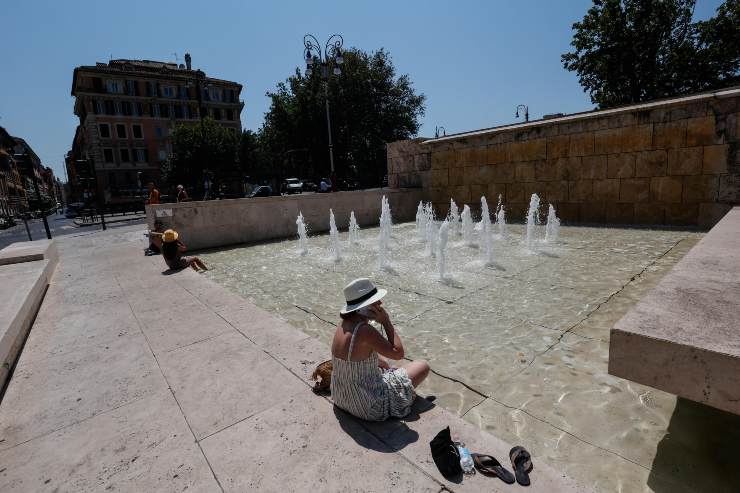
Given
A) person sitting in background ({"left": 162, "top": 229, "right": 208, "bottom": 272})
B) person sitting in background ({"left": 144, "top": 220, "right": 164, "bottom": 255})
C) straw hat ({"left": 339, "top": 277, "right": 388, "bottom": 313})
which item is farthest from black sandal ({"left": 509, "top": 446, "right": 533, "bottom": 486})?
person sitting in background ({"left": 144, "top": 220, "right": 164, "bottom": 255})

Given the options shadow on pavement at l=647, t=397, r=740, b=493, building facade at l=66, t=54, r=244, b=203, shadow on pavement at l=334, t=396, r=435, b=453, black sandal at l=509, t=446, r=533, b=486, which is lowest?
shadow on pavement at l=647, t=397, r=740, b=493

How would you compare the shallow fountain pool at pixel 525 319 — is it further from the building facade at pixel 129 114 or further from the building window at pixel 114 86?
the building window at pixel 114 86

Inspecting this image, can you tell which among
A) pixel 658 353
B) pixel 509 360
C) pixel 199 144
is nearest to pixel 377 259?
pixel 509 360

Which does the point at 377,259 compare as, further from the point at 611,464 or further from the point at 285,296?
the point at 611,464

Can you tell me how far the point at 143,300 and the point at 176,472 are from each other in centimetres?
395

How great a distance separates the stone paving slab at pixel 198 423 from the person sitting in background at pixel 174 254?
2.77 m

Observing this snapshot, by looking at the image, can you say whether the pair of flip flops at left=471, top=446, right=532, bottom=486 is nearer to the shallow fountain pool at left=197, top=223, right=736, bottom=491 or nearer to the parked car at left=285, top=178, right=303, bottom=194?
the shallow fountain pool at left=197, top=223, right=736, bottom=491

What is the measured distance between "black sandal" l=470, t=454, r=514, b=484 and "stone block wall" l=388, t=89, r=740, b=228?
9204 millimetres

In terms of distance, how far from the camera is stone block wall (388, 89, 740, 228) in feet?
25.6

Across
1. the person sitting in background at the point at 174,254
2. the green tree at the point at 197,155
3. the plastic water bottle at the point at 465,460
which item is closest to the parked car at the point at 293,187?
the green tree at the point at 197,155

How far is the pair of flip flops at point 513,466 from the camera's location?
1.86 m

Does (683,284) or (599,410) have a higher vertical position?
(683,284)

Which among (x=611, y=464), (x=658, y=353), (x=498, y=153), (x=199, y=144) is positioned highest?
(x=199, y=144)

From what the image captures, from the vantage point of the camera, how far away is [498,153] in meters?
11.3
